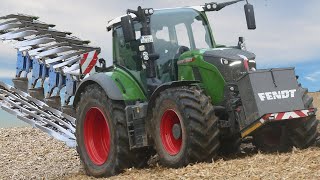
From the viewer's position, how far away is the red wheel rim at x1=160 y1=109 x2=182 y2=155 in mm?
7656

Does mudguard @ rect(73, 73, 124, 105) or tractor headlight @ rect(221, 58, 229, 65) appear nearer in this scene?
tractor headlight @ rect(221, 58, 229, 65)

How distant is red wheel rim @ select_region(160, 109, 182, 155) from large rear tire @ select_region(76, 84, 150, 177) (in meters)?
0.86

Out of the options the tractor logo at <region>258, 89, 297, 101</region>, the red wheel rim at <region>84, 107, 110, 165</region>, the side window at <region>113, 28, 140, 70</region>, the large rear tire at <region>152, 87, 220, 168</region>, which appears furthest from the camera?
the red wheel rim at <region>84, 107, 110, 165</region>

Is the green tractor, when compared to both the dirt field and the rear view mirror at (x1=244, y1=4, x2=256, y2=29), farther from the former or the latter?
the dirt field

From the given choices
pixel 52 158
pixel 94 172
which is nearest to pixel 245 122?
pixel 94 172

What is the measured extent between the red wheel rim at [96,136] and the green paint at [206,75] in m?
1.98

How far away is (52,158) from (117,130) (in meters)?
5.02

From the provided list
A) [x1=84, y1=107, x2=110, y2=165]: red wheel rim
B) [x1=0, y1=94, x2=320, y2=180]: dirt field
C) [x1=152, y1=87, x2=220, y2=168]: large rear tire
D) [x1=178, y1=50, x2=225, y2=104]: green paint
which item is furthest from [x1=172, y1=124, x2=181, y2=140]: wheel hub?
[x1=84, y1=107, x2=110, y2=165]: red wheel rim

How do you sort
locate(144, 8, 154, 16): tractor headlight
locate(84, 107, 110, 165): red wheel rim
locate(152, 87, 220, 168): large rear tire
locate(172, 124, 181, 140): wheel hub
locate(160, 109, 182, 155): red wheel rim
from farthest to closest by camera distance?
1. locate(84, 107, 110, 165): red wheel rim
2. locate(144, 8, 154, 16): tractor headlight
3. locate(160, 109, 182, 155): red wheel rim
4. locate(172, 124, 181, 140): wheel hub
5. locate(152, 87, 220, 168): large rear tire

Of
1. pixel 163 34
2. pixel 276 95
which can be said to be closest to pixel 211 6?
pixel 163 34

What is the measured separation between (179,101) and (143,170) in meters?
1.52

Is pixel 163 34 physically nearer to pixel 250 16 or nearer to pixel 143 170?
pixel 250 16

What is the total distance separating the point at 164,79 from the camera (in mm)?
8375

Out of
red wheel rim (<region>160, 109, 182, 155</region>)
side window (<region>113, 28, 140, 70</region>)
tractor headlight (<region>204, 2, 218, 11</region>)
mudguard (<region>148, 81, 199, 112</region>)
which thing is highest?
tractor headlight (<region>204, 2, 218, 11</region>)
